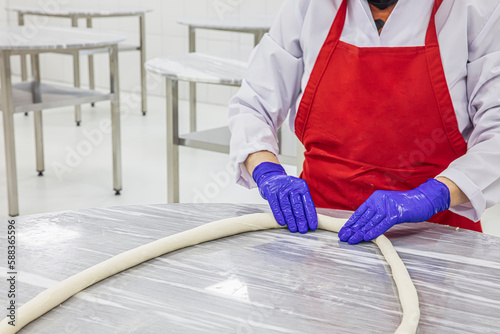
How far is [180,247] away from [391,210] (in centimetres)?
38

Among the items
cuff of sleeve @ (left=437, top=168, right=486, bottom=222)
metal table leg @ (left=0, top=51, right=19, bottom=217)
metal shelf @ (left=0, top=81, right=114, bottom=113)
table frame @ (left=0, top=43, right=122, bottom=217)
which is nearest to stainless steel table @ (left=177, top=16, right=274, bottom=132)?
table frame @ (left=0, top=43, right=122, bottom=217)

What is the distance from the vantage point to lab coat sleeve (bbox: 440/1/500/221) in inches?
46.1

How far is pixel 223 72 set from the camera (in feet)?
8.73

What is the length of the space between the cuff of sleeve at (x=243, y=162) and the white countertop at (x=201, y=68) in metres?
1.13

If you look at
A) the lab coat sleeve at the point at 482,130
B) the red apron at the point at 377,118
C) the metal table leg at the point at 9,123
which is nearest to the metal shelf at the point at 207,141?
the metal table leg at the point at 9,123

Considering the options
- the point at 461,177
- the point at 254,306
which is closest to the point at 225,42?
the point at 461,177

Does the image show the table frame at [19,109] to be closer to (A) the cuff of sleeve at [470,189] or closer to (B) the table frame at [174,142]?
(B) the table frame at [174,142]

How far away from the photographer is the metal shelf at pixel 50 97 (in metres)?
2.99

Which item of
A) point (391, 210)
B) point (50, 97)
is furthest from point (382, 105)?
point (50, 97)

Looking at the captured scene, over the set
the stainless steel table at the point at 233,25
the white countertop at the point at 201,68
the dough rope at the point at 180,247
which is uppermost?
the stainless steel table at the point at 233,25

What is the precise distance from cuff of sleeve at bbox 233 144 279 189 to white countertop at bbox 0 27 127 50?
1.81 meters

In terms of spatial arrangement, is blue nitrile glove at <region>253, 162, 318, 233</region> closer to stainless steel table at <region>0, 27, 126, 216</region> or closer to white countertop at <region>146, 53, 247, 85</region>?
white countertop at <region>146, 53, 247, 85</region>

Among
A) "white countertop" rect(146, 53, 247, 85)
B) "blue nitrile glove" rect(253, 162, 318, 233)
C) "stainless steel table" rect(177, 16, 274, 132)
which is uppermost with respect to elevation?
"stainless steel table" rect(177, 16, 274, 132)

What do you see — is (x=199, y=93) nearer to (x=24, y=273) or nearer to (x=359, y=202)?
(x=359, y=202)
